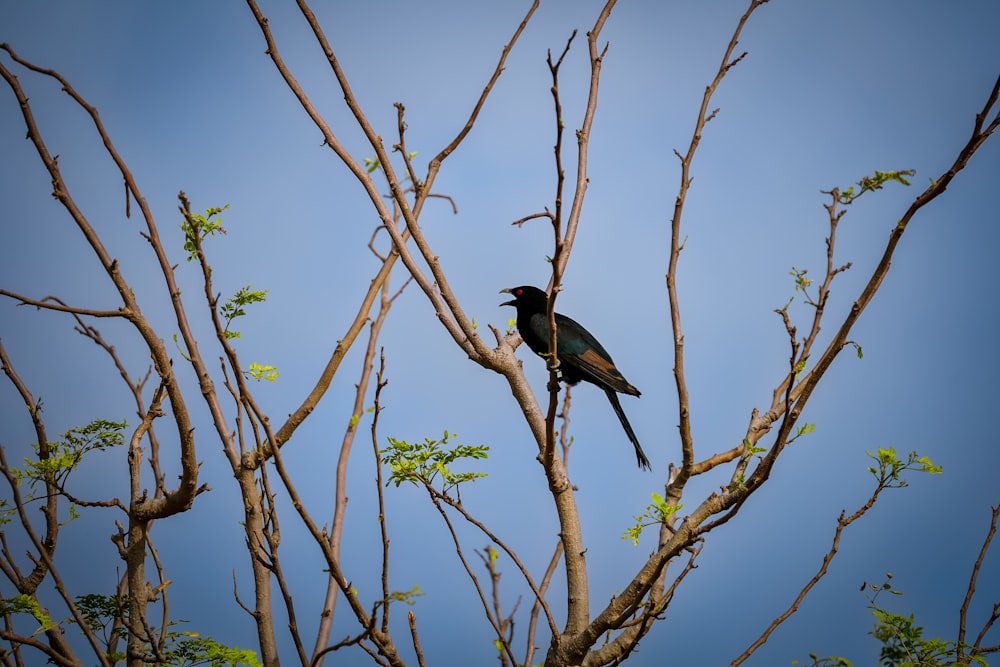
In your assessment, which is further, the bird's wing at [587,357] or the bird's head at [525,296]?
the bird's head at [525,296]

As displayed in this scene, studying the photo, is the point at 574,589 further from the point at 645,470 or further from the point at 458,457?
the point at 645,470

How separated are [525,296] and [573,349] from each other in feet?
2.52

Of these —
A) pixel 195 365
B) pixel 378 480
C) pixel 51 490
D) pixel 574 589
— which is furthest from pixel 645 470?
pixel 51 490

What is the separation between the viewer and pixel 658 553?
2.53m

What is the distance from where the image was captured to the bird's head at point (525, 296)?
5.27m

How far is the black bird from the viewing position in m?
4.22

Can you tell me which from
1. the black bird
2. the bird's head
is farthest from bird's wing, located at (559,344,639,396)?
the bird's head

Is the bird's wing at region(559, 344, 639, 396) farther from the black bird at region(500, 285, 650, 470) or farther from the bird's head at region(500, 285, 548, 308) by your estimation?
the bird's head at region(500, 285, 548, 308)

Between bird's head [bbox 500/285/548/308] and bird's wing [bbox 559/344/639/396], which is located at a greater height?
bird's head [bbox 500/285/548/308]

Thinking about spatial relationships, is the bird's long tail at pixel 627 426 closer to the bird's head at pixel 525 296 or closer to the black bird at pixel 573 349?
the black bird at pixel 573 349

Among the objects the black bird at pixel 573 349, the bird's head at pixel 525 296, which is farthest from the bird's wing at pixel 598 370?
the bird's head at pixel 525 296

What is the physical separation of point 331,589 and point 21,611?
1042 mm

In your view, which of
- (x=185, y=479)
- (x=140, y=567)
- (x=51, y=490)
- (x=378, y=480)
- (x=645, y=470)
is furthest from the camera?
(x=645, y=470)

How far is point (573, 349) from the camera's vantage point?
183 inches
